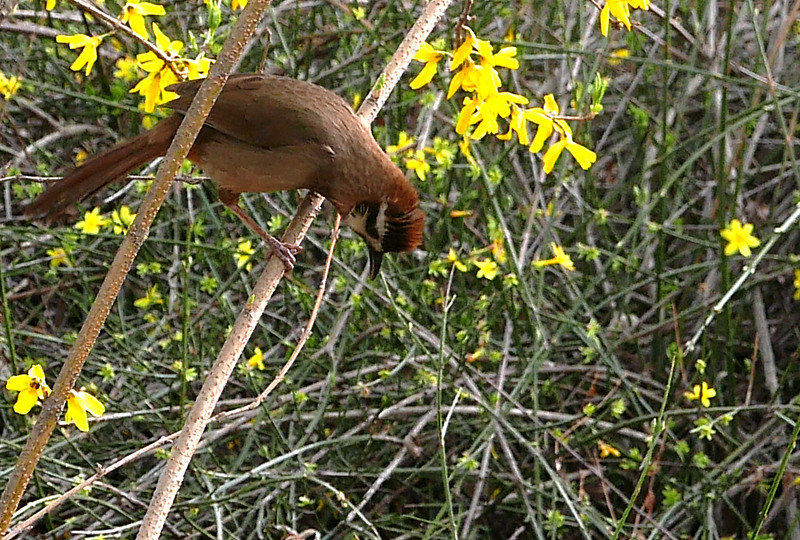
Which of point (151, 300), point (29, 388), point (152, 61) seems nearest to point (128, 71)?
point (151, 300)

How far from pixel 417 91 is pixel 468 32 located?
5.56ft

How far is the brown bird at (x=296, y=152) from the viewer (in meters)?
2.29

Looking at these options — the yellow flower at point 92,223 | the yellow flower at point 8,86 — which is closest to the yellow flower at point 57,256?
the yellow flower at point 92,223

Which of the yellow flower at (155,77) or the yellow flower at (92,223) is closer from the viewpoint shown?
the yellow flower at (155,77)

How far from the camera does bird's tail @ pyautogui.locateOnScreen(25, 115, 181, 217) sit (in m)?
2.17

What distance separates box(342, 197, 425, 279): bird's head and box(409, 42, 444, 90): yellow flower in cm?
43

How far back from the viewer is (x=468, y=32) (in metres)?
1.79

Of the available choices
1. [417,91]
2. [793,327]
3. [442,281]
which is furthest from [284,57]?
[793,327]

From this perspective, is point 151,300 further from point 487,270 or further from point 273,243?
point 487,270

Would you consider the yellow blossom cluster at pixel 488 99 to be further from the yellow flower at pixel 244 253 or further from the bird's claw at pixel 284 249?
the yellow flower at pixel 244 253

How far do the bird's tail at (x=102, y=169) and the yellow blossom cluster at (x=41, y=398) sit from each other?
0.75 m

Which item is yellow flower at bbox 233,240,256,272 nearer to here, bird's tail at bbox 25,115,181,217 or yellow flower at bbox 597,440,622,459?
bird's tail at bbox 25,115,181,217

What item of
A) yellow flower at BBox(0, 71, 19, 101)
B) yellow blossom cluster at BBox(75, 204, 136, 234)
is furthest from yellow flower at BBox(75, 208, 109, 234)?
yellow flower at BBox(0, 71, 19, 101)

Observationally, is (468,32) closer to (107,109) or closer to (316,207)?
(316,207)
